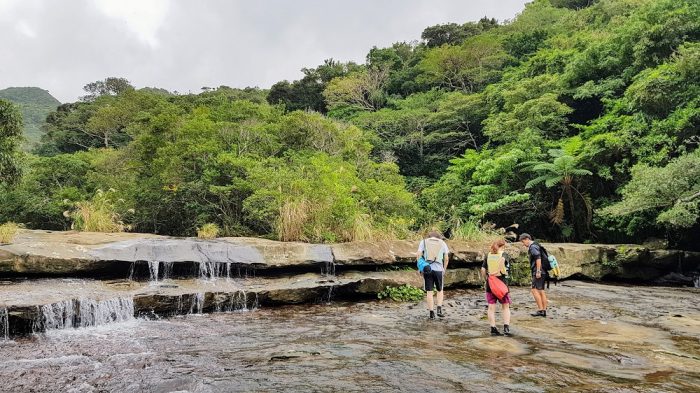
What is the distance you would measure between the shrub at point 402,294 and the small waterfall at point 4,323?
717cm

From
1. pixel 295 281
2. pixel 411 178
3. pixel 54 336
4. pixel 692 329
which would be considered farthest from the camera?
pixel 411 178

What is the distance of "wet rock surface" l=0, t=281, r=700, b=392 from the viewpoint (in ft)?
15.7

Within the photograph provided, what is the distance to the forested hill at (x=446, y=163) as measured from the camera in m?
Answer: 13.8

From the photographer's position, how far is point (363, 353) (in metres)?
6.02

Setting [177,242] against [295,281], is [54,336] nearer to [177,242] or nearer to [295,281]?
[177,242]

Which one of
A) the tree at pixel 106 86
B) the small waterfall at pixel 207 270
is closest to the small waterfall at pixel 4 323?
the small waterfall at pixel 207 270

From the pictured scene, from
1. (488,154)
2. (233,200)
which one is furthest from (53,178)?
(488,154)

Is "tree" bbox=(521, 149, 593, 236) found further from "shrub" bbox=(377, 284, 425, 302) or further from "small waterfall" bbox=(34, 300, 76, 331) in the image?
"small waterfall" bbox=(34, 300, 76, 331)

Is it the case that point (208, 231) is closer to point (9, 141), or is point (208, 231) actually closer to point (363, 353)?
point (9, 141)

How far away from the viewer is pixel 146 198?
587 inches

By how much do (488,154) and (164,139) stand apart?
14844 mm

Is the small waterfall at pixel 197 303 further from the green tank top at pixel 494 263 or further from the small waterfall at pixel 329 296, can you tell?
the green tank top at pixel 494 263

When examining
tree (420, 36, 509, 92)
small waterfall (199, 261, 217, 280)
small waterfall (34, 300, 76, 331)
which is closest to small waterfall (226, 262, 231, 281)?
small waterfall (199, 261, 217, 280)

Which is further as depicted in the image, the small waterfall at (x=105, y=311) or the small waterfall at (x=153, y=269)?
the small waterfall at (x=153, y=269)
